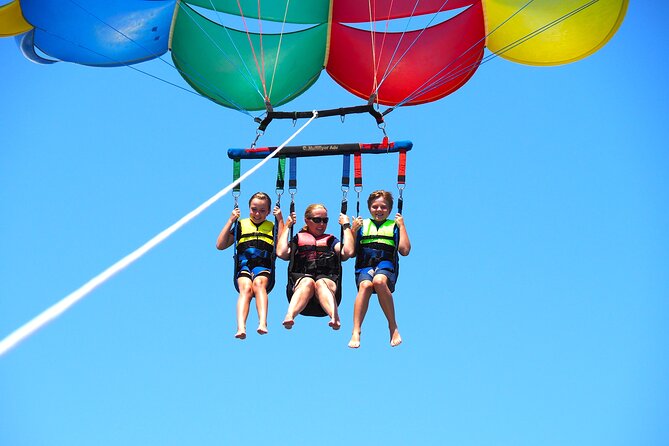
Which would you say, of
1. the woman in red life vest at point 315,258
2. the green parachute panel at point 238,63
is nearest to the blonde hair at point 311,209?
the woman in red life vest at point 315,258

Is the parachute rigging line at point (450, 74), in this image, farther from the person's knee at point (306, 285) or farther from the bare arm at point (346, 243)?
the person's knee at point (306, 285)

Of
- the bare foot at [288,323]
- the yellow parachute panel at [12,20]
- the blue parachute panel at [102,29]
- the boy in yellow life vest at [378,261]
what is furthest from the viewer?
the blue parachute panel at [102,29]

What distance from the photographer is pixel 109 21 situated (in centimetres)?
739

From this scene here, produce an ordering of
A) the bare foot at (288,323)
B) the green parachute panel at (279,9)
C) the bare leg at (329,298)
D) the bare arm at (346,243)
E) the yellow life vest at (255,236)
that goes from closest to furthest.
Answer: the bare foot at (288,323)
the bare leg at (329,298)
the bare arm at (346,243)
the yellow life vest at (255,236)
the green parachute panel at (279,9)

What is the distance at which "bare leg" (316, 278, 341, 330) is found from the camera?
6051 mm

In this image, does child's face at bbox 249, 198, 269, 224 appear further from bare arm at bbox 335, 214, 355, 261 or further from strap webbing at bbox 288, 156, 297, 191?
bare arm at bbox 335, 214, 355, 261

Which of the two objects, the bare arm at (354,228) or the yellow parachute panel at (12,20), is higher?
the yellow parachute panel at (12,20)

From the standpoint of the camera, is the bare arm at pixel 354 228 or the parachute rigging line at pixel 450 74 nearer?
the bare arm at pixel 354 228

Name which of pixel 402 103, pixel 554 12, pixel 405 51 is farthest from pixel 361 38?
pixel 554 12

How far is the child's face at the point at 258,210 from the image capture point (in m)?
6.54

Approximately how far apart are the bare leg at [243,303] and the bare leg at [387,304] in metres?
0.85

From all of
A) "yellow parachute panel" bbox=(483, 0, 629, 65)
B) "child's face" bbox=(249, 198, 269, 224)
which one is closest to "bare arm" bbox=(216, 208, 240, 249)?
"child's face" bbox=(249, 198, 269, 224)

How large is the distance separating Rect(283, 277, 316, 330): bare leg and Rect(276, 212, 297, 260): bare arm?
0.22 meters

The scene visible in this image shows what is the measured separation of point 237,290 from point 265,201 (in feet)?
2.31
